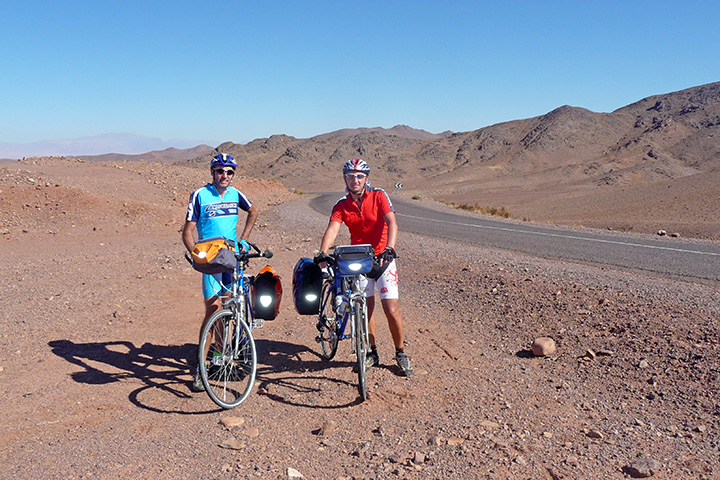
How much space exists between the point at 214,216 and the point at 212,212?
40 mm

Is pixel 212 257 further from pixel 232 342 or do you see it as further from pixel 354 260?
pixel 354 260

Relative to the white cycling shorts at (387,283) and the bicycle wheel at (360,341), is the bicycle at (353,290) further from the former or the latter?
the white cycling shorts at (387,283)

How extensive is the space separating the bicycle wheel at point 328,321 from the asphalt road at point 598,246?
6.67m

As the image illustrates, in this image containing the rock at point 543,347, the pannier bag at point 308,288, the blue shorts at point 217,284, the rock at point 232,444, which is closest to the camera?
the rock at point 232,444

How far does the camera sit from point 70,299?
24.8ft

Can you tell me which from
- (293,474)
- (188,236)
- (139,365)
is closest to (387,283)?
(188,236)

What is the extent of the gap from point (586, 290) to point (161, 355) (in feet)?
17.7

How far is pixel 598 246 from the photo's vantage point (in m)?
13.1

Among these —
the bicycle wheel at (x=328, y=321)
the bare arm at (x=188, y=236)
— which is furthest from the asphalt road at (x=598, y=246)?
the bare arm at (x=188, y=236)

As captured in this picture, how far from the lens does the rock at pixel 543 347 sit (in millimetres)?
5465

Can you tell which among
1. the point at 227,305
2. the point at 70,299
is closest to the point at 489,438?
the point at 227,305

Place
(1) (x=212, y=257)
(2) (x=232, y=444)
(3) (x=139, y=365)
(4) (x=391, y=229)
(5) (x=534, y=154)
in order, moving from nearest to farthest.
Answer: (2) (x=232, y=444)
(1) (x=212, y=257)
(4) (x=391, y=229)
(3) (x=139, y=365)
(5) (x=534, y=154)

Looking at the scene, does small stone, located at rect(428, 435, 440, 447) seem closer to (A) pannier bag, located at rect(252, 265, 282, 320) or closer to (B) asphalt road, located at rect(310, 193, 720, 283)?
(A) pannier bag, located at rect(252, 265, 282, 320)

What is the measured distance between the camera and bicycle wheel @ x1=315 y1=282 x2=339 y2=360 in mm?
4910
